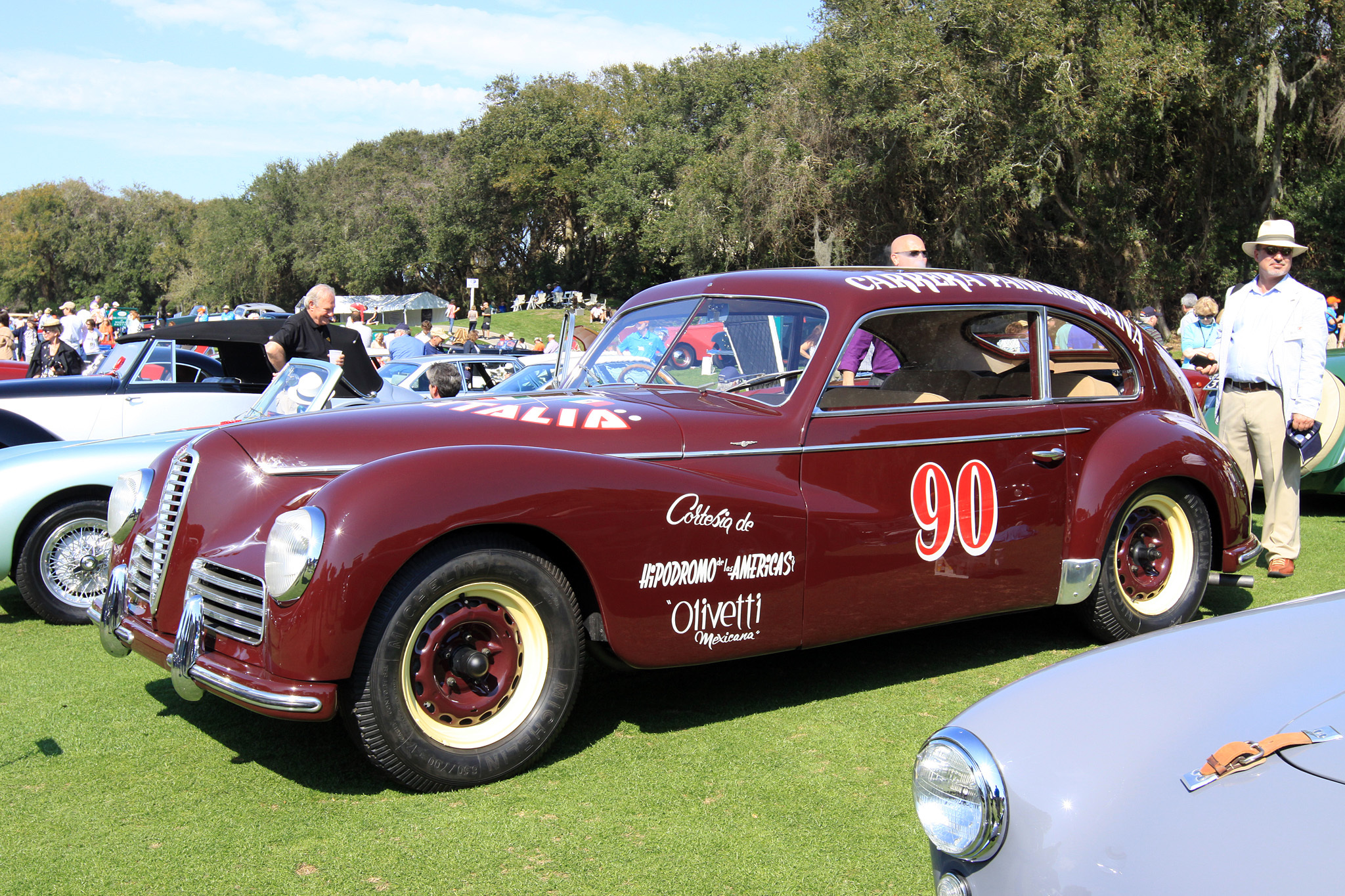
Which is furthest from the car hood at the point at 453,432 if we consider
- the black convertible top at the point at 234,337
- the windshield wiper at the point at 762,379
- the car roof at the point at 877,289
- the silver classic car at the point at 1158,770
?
the black convertible top at the point at 234,337

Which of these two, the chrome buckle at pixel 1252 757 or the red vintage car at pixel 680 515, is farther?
the red vintage car at pixel 680 515

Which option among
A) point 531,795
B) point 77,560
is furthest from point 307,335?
point 531,795

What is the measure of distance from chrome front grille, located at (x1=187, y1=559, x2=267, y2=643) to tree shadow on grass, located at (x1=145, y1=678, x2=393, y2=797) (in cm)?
59

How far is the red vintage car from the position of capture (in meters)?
3.22

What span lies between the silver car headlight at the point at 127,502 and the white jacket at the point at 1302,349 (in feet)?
18.5

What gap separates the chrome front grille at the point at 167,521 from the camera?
375cm

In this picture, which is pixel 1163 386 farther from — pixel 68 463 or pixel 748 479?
pixel 68 463

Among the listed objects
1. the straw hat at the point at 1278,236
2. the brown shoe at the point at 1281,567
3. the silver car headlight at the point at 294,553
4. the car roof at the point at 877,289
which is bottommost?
the brown shoe at the point at 1281,567

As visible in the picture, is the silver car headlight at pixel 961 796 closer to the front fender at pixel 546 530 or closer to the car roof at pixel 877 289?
the front fender at pixel 546 530

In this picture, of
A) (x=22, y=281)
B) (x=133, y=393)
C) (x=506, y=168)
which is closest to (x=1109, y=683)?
(x=133, y=393)

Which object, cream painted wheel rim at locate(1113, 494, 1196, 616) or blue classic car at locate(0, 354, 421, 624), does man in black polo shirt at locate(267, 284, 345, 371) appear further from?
cream painted wheel rim at locate(1113, 494, 1196, 616)

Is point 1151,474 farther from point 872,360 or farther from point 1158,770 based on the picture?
point 1158,770

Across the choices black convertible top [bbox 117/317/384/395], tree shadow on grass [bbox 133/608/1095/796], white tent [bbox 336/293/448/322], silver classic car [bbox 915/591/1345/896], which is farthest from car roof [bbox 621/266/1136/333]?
white tent [bbox 336/293/448/322]

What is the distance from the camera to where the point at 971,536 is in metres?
4.31
